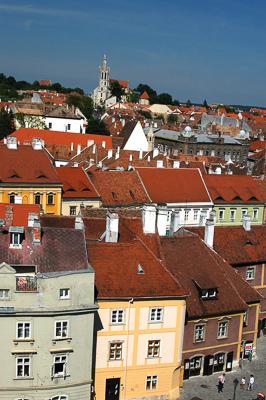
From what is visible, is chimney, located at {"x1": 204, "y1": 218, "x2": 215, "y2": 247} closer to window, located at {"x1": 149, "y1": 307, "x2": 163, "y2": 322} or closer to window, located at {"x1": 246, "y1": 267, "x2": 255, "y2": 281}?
window, located at {"x1": 246, "y1": 267, "x2": 255, "y2": 281}

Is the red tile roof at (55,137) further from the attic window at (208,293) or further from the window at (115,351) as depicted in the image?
the window at (115,351)

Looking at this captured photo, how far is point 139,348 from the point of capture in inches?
1513

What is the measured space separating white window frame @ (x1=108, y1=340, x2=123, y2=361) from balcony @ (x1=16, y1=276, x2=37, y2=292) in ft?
24.9

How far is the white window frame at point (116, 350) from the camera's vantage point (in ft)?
124

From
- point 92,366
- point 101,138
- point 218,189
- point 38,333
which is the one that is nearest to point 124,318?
point 92,366

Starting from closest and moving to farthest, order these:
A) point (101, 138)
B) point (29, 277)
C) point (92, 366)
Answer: point (29, 277) → point (92, 366) → point (101, 138)

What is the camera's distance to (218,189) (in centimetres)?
7525

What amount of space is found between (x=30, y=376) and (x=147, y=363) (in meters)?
8.21

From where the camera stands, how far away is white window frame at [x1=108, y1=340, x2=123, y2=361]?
3793cm

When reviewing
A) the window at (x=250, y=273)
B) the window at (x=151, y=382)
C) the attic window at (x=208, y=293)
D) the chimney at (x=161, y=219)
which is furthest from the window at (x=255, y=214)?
the window at (x=151, y=382)

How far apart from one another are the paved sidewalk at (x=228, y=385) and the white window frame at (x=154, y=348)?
11.7 ft

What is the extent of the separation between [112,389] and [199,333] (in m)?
7.38

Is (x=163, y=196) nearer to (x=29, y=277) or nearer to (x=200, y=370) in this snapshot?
(x=200, y=370)

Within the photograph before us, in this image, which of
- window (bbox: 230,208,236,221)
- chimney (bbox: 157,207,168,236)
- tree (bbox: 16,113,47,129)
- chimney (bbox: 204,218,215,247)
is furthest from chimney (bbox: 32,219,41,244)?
tree (bbox: 16,113,47,129)
